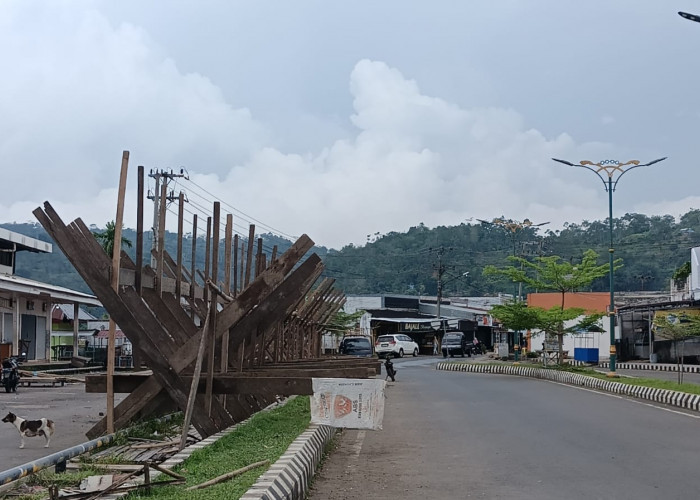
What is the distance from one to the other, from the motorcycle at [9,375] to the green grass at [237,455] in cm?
1203

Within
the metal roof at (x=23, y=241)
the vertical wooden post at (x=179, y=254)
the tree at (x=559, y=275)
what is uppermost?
the metal roof at (x=23, y=241)

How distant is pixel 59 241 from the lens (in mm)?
11094

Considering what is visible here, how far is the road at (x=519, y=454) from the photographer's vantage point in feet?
29.5

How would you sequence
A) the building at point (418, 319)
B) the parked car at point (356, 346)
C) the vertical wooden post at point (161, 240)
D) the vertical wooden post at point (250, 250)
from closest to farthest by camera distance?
1. the vertical wooden post at point (161, 240)
2. the vertical wooden post at point (250, 250)
3. the parked car at point (356, 346)
4. the building at point (418, 319)

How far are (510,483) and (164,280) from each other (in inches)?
227

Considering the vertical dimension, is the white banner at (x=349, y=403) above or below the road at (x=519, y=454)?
above

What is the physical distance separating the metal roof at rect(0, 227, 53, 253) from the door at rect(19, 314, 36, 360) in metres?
4.13

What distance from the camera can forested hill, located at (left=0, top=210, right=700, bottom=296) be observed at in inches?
3851

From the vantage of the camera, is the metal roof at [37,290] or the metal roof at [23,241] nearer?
the metal roof at [37,290]

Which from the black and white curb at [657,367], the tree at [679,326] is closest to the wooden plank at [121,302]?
A: the tree at [679,326]

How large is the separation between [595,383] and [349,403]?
1968cm

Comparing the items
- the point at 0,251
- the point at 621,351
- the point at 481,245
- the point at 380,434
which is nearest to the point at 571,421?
the point at 380,434

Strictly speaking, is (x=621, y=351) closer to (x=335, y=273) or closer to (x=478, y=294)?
(x=335, y=273)

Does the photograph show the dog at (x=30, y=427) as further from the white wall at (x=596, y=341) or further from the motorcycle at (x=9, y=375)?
the white wall at (x=596, y=341)
